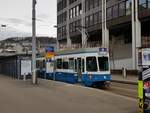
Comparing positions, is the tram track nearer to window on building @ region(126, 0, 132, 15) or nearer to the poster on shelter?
the poster on shelter

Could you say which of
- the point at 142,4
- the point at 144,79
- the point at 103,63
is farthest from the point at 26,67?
the point at 144,79

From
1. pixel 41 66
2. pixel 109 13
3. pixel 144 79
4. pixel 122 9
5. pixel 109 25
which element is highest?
pixel 109 13

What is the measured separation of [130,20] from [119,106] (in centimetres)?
4312

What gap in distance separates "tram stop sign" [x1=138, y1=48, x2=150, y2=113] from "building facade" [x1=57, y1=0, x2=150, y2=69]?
42.9 m

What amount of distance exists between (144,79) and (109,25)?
54567 millimetres

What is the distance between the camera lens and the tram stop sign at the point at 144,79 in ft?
39.6

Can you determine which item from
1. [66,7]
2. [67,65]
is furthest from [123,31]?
[67,65]

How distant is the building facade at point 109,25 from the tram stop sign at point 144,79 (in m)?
42.9

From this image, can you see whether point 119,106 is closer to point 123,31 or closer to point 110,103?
point 110,103

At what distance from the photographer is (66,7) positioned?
9050 cm

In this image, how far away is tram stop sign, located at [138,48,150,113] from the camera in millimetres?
12062

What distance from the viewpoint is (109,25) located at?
66.3m

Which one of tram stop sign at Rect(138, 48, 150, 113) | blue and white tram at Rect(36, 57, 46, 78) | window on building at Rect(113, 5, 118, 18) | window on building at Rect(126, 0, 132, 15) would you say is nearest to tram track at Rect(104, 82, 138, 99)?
tram stop sign at Rect(138, 48, 150, 113)

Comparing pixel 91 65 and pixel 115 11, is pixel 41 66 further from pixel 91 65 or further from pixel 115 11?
pixel 115 11
